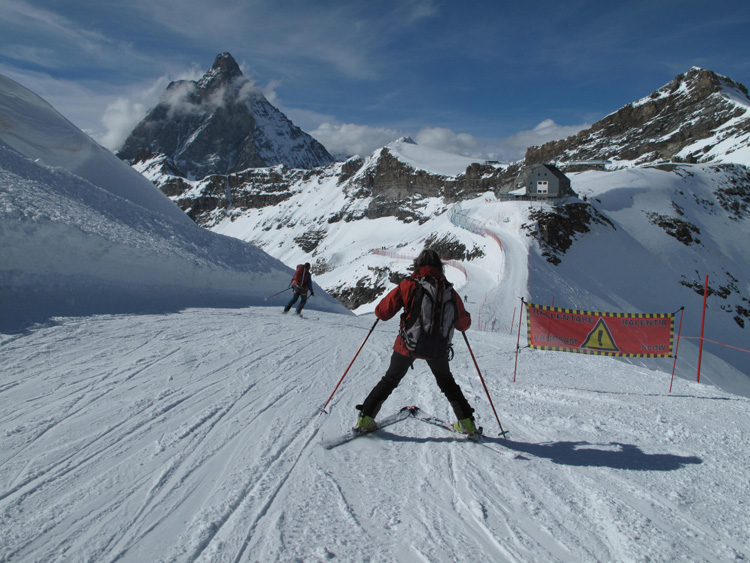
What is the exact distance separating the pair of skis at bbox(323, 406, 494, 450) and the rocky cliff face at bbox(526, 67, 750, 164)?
84619 mm

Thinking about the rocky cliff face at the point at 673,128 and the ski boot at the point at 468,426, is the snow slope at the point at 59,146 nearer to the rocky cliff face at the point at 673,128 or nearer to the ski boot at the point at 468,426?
the ski boot at the point at 468,426

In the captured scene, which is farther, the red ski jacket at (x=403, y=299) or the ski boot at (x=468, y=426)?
the ski boot at (x=468, y=426)

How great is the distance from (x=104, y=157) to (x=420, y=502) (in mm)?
19820

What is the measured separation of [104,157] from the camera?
56.0ft

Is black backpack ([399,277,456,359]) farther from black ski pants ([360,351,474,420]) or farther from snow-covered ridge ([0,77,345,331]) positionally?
snow-covered ridge ([0,77,345,331])

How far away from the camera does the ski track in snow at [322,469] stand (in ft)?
7.86

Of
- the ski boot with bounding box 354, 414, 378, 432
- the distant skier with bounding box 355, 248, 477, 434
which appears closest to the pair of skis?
the ski boot with bounding box 354, 414, 378, 432

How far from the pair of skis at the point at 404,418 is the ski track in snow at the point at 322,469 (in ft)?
0.34

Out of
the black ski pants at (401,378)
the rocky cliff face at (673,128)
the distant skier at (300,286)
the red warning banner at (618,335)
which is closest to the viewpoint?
the black ski pants at (401,378)

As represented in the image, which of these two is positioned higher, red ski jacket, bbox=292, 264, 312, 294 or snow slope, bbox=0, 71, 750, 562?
red ski jacket, bbox=292, 264, 312, 294

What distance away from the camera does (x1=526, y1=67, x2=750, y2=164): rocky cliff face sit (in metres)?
72.1

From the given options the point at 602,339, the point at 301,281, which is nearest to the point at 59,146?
the point at 301,281

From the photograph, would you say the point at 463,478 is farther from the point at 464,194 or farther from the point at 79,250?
the point at 464,194

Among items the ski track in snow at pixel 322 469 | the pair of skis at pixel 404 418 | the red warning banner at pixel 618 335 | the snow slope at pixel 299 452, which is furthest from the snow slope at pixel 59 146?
the red warning banner at pixel 618 335
